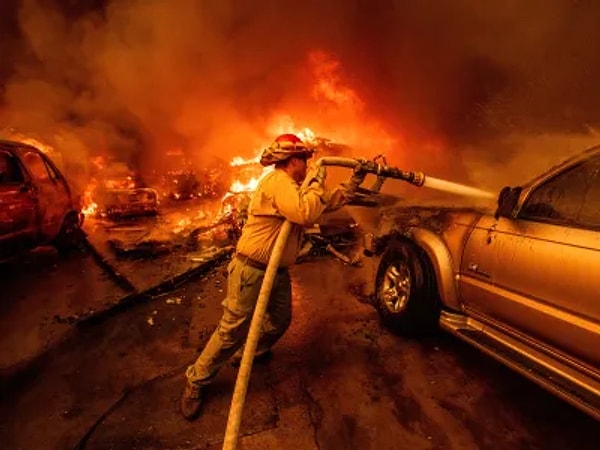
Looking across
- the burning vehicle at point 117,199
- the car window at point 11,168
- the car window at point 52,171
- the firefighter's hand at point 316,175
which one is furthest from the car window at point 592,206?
the burning vehicle at point 117,199

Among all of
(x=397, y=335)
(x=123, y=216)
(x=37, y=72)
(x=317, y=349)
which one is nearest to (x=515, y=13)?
(x=397, y=335)

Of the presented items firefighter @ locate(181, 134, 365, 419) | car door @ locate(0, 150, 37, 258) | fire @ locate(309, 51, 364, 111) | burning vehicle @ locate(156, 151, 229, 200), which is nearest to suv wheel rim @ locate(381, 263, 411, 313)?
firefighter @ locate(181, 134, 365, 419)

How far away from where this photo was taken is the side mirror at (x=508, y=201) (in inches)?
120

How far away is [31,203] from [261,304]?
17.6 feet

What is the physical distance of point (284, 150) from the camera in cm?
304

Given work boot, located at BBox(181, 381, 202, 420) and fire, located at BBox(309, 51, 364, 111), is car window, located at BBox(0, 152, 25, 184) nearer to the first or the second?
work boot, located at BBox(181, 381, 202, 420)

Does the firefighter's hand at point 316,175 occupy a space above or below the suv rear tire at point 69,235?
above

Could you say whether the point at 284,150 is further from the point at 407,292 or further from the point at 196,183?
the point at 196,183

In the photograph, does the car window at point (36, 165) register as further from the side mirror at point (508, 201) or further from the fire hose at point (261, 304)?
the side mirror at point (508, 201)

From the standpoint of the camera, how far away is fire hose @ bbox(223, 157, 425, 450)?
2.46m

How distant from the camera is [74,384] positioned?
142 inches

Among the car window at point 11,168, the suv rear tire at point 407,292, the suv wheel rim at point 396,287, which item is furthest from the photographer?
the car window at point 11,168

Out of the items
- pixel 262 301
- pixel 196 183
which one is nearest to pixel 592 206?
pixel 262 301

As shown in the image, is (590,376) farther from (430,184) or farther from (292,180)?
(292,180)
